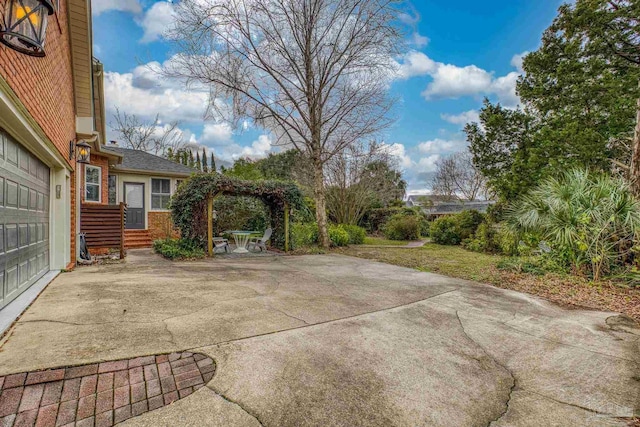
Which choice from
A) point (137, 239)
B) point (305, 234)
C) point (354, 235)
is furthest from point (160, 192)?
point (354, 235)

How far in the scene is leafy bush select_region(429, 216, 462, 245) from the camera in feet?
51.1

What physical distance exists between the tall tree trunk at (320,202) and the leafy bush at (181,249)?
4.72m

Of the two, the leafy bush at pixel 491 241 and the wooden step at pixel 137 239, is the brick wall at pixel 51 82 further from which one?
the leafy bush at pixel 491 241

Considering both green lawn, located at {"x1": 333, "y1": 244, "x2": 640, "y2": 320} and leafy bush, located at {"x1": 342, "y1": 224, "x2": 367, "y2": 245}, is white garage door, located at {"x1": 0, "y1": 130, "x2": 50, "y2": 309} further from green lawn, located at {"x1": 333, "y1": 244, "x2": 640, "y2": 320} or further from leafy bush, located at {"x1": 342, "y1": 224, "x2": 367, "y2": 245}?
leafy bush, located at {"x1": 342, "y1": 224, "x2": 367, "y2": 245}

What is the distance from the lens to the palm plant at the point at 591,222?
235 inches

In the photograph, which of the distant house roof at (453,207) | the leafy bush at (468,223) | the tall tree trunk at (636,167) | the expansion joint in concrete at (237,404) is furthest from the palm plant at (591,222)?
the distant house roof at (453,207)

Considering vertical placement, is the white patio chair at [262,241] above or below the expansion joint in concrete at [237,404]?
above

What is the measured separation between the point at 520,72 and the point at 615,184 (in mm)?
9489

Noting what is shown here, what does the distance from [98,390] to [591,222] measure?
8068 millimetres

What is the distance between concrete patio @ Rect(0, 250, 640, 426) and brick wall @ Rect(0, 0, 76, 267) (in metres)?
2.39

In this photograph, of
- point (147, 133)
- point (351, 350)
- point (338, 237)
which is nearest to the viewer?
point (351, 350)

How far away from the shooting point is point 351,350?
2.87 m

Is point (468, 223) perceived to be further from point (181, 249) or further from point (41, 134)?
point (41, 134)

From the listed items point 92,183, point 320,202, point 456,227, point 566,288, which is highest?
point 92,183
